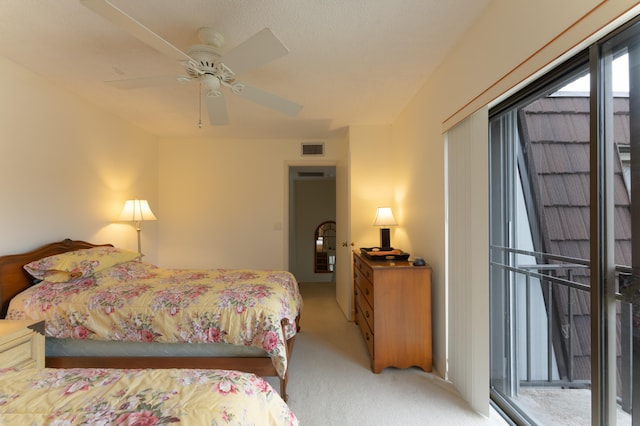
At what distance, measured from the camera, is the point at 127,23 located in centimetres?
132

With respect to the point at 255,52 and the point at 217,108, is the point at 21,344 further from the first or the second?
the point at 255,52

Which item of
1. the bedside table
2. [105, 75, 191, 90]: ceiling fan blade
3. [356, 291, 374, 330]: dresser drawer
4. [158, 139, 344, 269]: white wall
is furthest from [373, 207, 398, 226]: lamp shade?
the bedside table

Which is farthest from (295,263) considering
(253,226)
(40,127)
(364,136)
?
(40,127)

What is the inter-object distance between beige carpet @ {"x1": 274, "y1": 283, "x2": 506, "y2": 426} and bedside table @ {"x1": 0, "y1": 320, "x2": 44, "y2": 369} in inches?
66.5

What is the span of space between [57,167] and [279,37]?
7.80 feet

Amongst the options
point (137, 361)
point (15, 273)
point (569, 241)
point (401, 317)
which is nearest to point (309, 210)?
point (401, 317)

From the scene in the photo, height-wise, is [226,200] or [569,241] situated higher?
[226,200]

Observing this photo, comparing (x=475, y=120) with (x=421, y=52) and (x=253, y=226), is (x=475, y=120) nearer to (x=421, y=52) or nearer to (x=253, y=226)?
(x=421, y=52)

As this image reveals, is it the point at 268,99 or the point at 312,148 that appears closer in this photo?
the point at 268,99

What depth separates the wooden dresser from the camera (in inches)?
96.0

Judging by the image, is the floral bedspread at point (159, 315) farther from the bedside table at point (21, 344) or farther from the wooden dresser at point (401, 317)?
the wooden dresser at point (401, 317)

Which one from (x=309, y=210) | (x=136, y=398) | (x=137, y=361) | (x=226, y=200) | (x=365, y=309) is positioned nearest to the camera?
(x=136, y=398)

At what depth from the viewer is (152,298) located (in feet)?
6.97

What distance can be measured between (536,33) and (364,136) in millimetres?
2448
